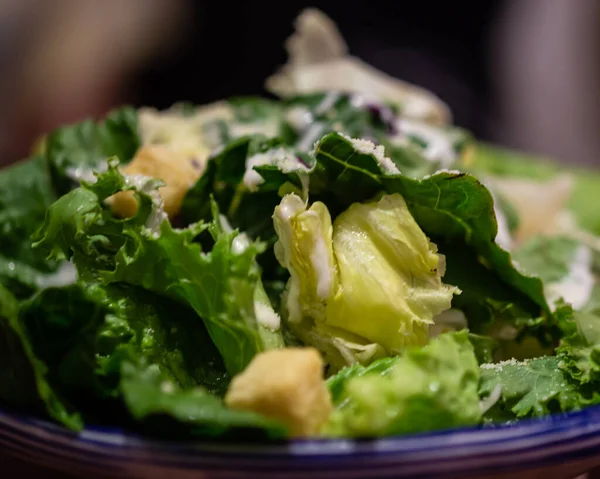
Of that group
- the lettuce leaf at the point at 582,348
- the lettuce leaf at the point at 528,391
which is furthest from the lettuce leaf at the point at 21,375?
the lettuce leaf at the point at 582,348

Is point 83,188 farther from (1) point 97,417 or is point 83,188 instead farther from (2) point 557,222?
(2) point 557,222

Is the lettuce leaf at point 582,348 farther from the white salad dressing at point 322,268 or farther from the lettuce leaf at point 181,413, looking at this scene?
the lettuce leaf at point 181,413

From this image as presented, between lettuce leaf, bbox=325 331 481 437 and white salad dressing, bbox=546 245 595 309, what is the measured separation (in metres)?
0.46

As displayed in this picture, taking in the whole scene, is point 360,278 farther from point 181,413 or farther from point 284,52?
point 284,52

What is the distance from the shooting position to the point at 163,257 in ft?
3.14

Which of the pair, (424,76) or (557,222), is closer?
(557,222)

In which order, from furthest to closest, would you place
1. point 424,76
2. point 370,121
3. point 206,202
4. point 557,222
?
point 424,76 < point 557,222 < point 370,121 < point 206,202

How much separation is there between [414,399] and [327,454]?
13cm

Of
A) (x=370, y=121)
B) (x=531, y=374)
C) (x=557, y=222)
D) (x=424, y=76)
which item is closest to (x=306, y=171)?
(x=531, y=374)

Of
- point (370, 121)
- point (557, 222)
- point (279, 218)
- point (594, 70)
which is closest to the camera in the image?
point (279, 218)

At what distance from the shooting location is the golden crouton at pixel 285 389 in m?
0.72

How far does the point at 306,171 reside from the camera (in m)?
1.02

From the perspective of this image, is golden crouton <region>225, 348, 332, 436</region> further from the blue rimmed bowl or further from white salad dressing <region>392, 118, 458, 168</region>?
white salad dressing <region>392, 118, 458, 168</region>

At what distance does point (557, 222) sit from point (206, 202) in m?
1.18
